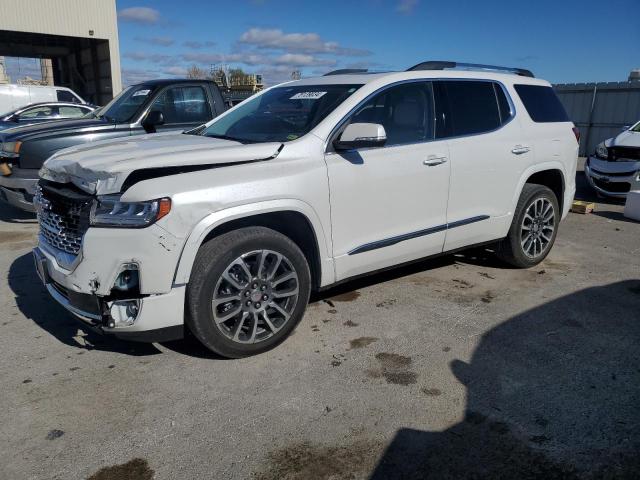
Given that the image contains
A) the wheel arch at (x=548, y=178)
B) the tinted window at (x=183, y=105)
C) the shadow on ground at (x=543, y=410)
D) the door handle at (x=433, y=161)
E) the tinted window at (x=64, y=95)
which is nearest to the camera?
the shadow on ground at (x=543, y=410)

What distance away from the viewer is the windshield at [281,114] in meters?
3.86

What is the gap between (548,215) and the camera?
17.4 ft

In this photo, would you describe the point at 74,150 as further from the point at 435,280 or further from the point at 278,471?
the point at 435,280

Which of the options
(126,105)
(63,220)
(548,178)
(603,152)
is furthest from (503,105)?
(603,152)

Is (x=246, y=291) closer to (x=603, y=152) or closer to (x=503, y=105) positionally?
(x=503, y=105)

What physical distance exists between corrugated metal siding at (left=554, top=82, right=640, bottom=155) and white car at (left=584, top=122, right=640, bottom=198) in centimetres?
739

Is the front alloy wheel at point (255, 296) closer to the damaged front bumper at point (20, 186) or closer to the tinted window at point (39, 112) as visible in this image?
the damaged front bumper at point (20, 186)

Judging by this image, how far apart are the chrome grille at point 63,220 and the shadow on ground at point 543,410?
2.17 metres

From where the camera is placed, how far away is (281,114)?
418 centimetres

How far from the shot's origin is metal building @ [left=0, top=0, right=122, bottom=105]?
26.3 meters

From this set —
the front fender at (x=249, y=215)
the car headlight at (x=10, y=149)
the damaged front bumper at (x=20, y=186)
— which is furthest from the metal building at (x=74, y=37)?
the front fender at (x=249, y=215)

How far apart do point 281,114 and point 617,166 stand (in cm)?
725

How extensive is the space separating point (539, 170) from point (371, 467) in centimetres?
359

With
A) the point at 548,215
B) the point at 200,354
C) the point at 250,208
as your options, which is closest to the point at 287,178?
the point at 250,208
